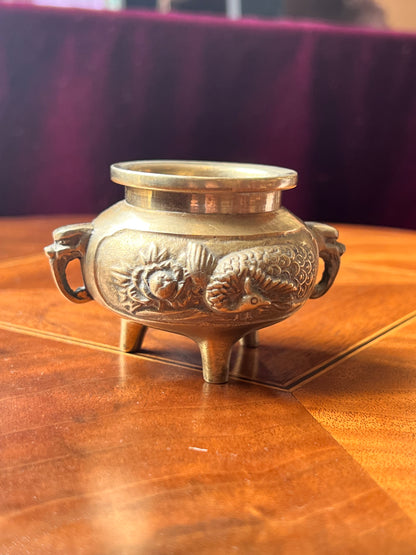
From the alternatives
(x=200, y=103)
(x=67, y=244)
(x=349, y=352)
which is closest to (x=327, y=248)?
(x=349, y=352)

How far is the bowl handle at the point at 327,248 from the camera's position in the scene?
2.47 feet

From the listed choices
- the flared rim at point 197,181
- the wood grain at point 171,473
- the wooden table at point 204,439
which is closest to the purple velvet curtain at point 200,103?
A: the wooden table at point 204,439

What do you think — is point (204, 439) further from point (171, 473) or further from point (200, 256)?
point (200, 256)

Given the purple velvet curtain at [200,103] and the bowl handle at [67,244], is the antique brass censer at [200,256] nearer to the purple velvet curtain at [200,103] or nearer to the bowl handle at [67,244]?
the bowl handle at [67,244]

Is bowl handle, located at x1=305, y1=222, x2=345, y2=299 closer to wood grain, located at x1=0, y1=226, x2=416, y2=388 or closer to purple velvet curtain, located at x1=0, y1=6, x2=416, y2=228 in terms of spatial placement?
wood grain, located at x1=0, y1=226, x2=416, y2=388

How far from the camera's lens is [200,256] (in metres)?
0.63

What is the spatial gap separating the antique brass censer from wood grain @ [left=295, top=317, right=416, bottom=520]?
0.09m

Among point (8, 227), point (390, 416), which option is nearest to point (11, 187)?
point (8, 227)

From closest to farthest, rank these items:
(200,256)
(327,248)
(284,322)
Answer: (200,256) < (327,248) < (284,322)

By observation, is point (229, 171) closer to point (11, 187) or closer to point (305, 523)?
point (305, 523)

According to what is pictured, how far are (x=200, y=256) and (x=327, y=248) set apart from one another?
0.19m

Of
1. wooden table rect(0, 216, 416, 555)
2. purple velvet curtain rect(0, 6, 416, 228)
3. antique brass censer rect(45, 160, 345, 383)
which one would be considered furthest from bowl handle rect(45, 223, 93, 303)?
purple velvet curtain rect(0, 6, 416, 228)

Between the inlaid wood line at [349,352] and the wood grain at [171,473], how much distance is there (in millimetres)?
42

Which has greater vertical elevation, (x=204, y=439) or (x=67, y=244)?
(x=67, y=244)
